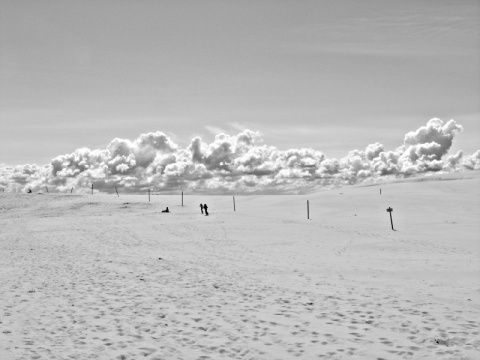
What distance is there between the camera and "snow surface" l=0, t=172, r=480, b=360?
34.7ft

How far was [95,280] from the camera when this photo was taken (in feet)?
60.3

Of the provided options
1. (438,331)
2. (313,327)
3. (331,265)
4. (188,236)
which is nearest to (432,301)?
(438,331)

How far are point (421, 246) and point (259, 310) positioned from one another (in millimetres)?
20238

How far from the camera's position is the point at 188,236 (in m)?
36.3

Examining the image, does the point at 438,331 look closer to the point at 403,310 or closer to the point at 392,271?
the point at 403,310

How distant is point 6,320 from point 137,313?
11.9 ft

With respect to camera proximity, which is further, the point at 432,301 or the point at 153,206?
the point at 153,206

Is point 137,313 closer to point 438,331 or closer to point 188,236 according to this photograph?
point 438,331

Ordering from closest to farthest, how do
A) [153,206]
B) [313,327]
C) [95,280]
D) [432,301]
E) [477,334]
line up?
[477,334]
[313,327]
[432,301]
[95,280]
[153,206]

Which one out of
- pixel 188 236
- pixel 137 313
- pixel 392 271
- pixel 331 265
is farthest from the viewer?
pixel 188 236

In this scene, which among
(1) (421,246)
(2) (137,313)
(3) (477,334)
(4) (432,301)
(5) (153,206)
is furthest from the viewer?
(5) (153,206)

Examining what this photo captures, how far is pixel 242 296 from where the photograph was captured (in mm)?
15523

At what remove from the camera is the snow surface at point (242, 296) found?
1056 cm

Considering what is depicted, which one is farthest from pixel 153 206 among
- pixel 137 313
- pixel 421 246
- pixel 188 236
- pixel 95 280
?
pixel 137 313
